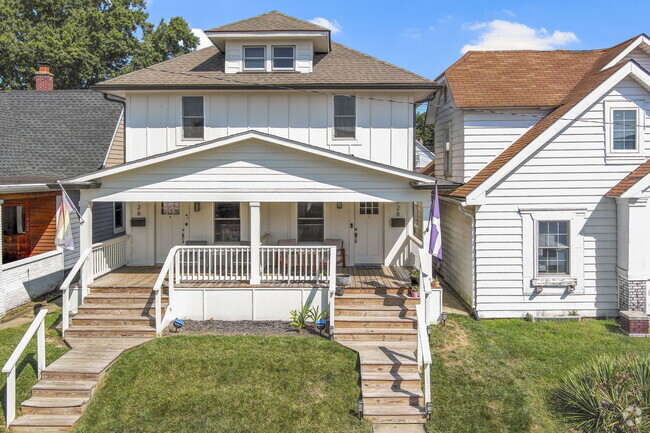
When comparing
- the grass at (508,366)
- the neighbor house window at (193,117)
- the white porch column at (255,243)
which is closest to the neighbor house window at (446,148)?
the grass at (508,366)

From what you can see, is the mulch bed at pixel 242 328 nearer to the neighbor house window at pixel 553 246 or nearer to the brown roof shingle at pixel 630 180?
the neighbor house window at pixel 553 246

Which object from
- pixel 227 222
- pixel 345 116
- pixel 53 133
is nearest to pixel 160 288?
pixel 227 222

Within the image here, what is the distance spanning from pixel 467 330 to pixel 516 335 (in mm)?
1034

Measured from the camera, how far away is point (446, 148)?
15.6 meters

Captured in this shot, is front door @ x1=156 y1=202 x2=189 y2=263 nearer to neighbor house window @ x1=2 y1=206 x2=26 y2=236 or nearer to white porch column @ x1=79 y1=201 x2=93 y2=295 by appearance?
white porch column @ x1=79 y1=201 x2=93 y2=295

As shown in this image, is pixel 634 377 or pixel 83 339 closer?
pixel 634 377

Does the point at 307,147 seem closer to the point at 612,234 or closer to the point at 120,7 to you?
the point at 612,234

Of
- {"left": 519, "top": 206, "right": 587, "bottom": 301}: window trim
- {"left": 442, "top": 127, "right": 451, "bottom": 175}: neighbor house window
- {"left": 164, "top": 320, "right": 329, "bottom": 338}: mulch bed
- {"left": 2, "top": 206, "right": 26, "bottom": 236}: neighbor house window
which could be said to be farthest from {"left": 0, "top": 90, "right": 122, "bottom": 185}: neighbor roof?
{"left": 519, "top": 206, "right": 587, "bottom": 301}: window trim

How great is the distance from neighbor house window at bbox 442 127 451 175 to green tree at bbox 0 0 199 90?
84.3 feet

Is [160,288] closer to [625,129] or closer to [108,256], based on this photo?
[108,256]

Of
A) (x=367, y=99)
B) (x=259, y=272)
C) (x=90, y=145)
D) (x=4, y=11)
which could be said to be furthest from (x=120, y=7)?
(x=259, y=272)

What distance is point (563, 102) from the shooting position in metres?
13.6

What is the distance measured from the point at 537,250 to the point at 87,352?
10095 millimetres

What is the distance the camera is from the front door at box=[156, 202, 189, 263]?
14078 mm
